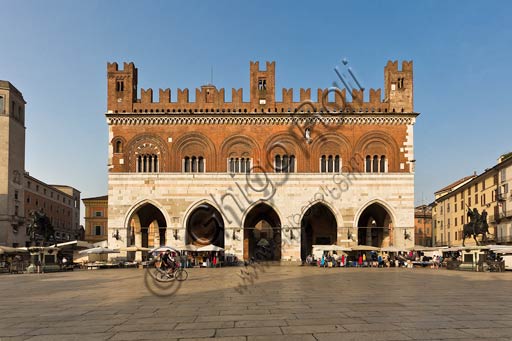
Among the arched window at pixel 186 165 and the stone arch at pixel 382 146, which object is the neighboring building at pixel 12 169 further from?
the stone arch at pixel 382 146

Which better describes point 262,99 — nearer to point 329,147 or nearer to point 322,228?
point 329,147

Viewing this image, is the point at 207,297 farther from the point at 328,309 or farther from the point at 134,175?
the point at 134,175

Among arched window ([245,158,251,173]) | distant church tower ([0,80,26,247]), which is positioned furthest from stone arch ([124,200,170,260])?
distant church tower ([0,80,26,247])

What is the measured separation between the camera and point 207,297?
45.6ft

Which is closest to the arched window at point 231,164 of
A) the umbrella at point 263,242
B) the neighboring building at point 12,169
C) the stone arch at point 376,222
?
the stone arch at point 376,222

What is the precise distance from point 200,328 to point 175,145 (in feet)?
89.4

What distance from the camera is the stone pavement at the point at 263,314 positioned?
8289 millimetres

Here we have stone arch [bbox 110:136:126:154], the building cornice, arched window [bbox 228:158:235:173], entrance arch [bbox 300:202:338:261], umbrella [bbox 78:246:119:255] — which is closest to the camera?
umbrella [bbox 78:246:119:255]

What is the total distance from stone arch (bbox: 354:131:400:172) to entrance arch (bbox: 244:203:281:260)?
860 centimetres

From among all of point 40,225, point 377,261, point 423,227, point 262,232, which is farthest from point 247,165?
point 423,227

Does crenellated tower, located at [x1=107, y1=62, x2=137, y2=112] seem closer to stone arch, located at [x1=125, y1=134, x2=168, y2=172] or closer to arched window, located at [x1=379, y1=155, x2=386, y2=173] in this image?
stone arch, located at [x1=125, y1=134, x2=168, y2=172]

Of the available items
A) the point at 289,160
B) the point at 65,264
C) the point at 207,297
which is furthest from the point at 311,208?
the point at 207,297

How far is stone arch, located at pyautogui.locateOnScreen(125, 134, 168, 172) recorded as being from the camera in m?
35.3

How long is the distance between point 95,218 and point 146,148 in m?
39.2
